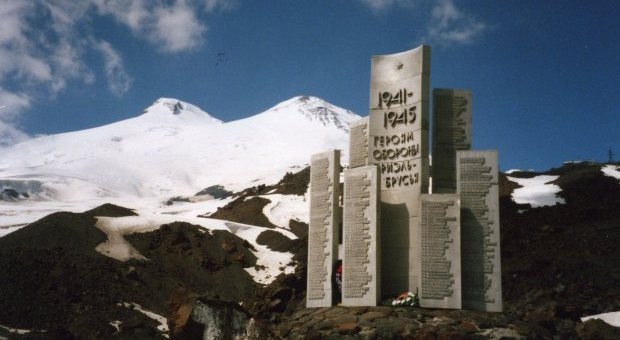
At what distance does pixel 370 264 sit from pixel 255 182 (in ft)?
353

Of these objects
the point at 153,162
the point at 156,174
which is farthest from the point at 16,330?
the point at 153,162

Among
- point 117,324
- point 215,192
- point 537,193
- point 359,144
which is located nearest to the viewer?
point 359,144

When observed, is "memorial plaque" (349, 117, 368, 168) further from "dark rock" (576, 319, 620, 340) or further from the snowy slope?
the snowy slope

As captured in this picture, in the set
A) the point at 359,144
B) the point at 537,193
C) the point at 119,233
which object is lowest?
the point at 119,233

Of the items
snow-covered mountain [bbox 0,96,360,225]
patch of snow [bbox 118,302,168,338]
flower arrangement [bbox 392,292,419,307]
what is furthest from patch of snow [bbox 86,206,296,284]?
snow-covered mountain [bbox 0,96,360,225]

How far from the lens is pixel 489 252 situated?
58.6 feet

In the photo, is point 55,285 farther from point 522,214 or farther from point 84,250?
point 522,214

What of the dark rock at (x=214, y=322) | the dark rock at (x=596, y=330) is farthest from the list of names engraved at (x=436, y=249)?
the dark rock at (x=596, y=330)

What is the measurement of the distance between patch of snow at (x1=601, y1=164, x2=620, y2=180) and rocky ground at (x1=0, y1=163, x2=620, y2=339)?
2464mm

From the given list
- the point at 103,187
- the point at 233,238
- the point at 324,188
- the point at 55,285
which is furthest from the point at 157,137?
the point at 324,188

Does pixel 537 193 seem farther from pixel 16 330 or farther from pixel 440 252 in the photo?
pixel 16 330

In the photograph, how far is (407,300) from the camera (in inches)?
687

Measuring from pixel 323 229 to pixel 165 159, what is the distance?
482 ft

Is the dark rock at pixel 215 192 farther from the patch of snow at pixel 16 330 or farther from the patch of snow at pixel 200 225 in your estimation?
Answer: the patch of snow at pixel 16 330
